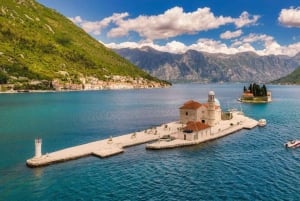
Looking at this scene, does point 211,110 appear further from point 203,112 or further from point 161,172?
point 161,172

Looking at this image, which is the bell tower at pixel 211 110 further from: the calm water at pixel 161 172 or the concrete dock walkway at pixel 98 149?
the concrete dock walkway at pixel 98 149

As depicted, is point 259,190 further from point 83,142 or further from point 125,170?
point 83,142

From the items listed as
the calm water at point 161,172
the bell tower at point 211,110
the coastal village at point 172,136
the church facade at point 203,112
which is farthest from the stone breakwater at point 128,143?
the church facade at point 203,112

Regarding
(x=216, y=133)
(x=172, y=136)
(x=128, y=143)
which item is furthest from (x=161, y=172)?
(x=216, y=133)

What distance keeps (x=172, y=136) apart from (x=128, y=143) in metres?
15.3

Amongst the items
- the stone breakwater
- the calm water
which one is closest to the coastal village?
the stone breakwater

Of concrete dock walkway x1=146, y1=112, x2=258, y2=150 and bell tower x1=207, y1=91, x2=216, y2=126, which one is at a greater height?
bell tower x1=207, y1=91, x2=216, y2=126

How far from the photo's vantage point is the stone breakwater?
239ft

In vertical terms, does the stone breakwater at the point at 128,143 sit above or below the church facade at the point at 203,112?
below

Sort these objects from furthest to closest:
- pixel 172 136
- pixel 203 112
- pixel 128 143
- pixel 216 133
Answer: pixel 203 112 < pixel 216 133 < pixel 172 136 < pixel 128 143

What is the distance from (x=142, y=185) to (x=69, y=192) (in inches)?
499

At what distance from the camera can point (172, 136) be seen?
97.4 m

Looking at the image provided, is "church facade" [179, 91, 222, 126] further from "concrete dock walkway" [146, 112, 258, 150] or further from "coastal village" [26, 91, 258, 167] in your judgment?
"concrete dock walkway" [146, 112, 258, 150]

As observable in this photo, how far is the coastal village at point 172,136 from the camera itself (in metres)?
74.6
